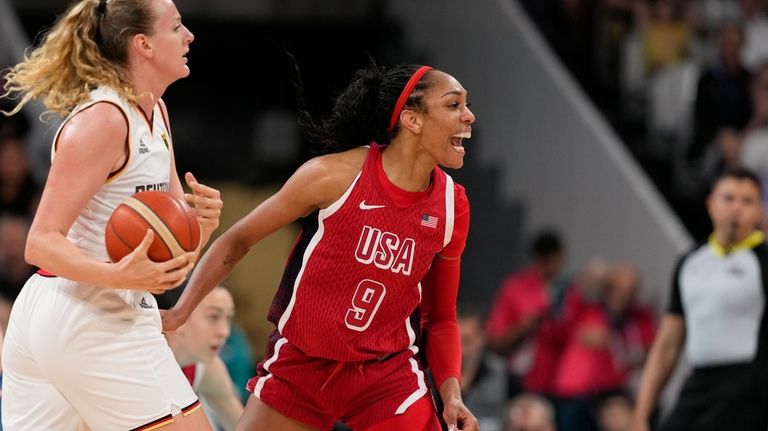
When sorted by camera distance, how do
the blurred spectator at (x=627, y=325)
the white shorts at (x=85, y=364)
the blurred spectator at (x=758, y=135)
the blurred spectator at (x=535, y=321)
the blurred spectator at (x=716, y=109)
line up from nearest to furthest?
1. the white shorts at (x=85, y=364)
2. the blurred spectator at (x=535, y=321)
3. the blurred spectator at (x=627, y=325)
4. the blurred spectator at (x=758, y=135)
5. the blurred spectator at (x=716, y=109)

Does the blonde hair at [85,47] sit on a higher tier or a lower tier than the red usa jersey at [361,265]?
higher

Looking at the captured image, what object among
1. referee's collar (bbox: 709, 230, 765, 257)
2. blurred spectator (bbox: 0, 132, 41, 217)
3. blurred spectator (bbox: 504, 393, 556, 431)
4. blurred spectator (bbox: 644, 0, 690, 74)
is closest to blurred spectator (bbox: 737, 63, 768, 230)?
blurred spectator (bbox: 644, 0, 690, 74)

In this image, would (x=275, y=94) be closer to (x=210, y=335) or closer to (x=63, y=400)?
(x=210, y=335)

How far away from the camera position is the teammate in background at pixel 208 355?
18.6ft

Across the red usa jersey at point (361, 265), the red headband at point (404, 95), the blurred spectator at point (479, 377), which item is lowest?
the blurred spectator at point (479, 377)

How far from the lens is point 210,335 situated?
567 centimetres

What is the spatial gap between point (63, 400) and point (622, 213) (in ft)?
26.9

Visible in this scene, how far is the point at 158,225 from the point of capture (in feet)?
12.7

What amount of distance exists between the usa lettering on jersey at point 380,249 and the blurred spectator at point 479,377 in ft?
12.8

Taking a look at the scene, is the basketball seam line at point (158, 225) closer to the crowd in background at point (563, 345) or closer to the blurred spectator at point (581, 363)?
the crowd in background at point (563, 345)

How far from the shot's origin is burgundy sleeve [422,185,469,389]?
496 cm

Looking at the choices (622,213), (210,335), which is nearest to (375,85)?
(210,335)

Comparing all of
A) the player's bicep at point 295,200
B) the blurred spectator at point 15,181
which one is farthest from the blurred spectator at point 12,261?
the player's bicep at point 295,200

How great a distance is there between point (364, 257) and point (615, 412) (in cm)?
481
